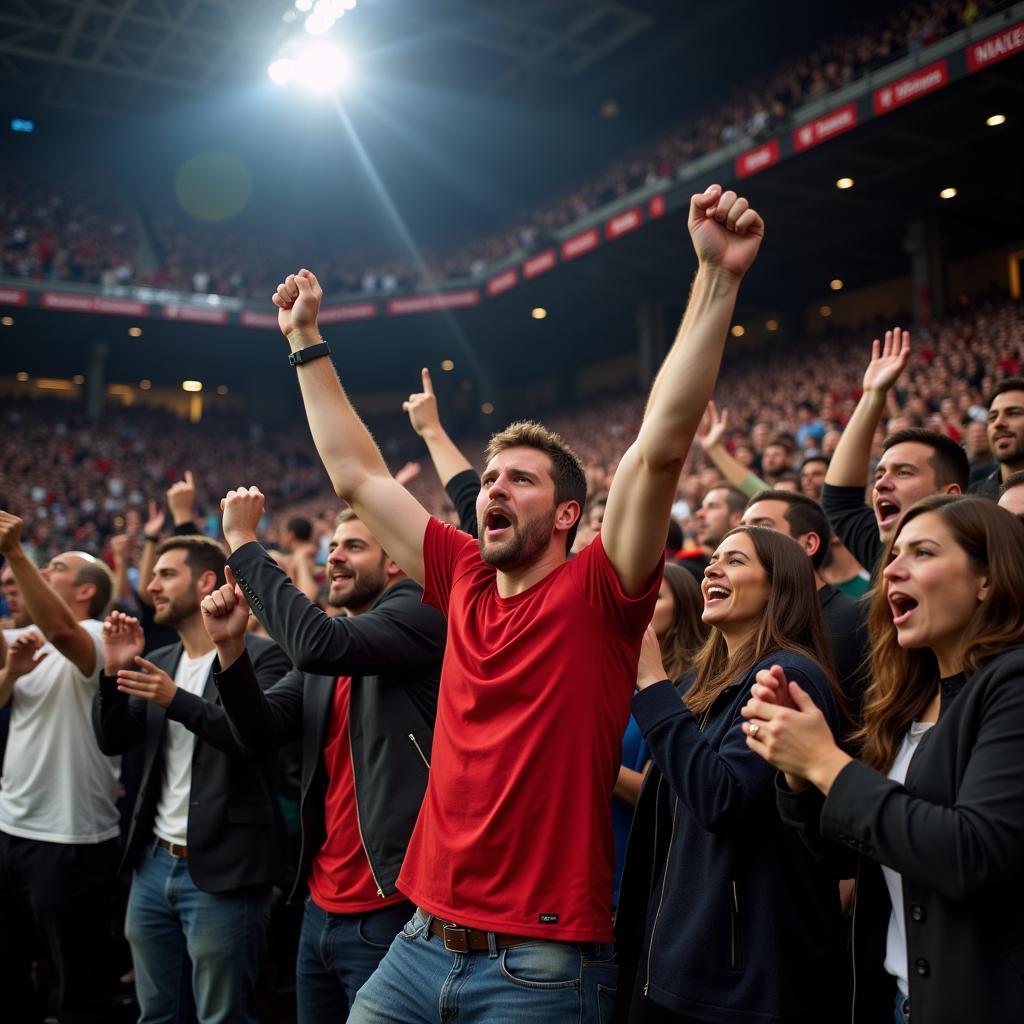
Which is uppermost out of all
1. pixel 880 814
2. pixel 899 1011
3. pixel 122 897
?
pixel 880 814

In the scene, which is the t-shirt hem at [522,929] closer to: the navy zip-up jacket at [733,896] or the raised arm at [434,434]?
the navy zip-up jacket at [733,896]

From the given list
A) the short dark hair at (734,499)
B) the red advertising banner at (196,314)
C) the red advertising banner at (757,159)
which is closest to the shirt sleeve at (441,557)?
the short dark hair at (734,499)

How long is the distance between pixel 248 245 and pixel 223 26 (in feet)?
26.8

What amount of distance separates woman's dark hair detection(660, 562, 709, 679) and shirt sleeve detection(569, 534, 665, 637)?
4.67ft

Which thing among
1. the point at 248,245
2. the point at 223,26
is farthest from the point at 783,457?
the point at 248,245

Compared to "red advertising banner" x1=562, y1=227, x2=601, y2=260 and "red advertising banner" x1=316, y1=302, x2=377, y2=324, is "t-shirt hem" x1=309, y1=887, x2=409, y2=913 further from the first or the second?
"red advertising banner" x1=316, y1=302, x2=377, y2=324

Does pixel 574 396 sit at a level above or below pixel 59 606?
above

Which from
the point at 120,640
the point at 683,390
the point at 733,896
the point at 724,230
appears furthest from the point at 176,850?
the point at 724,230

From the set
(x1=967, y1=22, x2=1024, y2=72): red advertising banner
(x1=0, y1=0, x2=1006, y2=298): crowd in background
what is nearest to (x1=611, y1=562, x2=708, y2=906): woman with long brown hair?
(x1=967, y1=22, x2=1024, y2=72): red advertising banner

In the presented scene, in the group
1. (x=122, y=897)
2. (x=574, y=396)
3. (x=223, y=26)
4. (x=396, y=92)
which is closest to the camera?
(x=122, y=897)

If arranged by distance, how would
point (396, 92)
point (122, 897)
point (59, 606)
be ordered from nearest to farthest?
1. point (59, 606)
2. point (122, 897)
3. point (396, 92)

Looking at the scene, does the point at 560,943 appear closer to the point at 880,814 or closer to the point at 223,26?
the point at 880,814

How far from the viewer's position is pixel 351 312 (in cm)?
2598

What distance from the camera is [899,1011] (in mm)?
1893
